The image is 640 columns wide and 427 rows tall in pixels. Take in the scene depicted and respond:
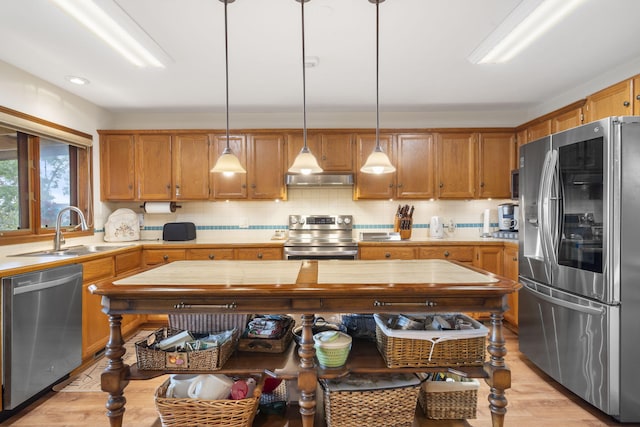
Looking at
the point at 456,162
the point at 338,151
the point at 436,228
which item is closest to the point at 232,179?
the point at 338,151

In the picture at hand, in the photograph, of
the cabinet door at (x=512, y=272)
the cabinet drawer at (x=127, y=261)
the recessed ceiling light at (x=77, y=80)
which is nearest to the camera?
the recessed ceiling light at (x=77, y=80)

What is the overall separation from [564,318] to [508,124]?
2.62m

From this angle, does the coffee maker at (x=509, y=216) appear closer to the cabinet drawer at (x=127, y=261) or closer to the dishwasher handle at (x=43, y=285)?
the cabinet drawer at (x=127, y=261)

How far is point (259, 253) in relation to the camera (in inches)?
142

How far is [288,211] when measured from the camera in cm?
420

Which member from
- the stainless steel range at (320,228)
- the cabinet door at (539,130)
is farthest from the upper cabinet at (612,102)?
the stainless steel range at (320,228)

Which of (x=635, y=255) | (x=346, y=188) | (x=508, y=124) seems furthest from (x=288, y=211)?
(x=635, y=255)

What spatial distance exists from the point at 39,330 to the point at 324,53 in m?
2.77

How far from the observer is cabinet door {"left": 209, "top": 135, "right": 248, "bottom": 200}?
3.90 meters

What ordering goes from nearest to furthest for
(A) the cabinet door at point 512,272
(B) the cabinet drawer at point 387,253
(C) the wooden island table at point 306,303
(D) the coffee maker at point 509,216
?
(C) the wooden island table at point 306,303 < (A) the cabinet door at point 512,272 < (B) the cabinet drawer at point 387,253 < (D) the coffee maker at point 509,216

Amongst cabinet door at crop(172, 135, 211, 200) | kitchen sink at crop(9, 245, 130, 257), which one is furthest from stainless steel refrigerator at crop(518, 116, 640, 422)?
kitchen sink at crop(9, 245, 130, 257)

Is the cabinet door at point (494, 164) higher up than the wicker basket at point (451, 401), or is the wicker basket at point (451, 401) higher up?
the cabinet door at point (494, 164)

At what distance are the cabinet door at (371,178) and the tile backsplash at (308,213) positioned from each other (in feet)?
0.88

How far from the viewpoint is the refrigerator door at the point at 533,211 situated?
96.9 inches
